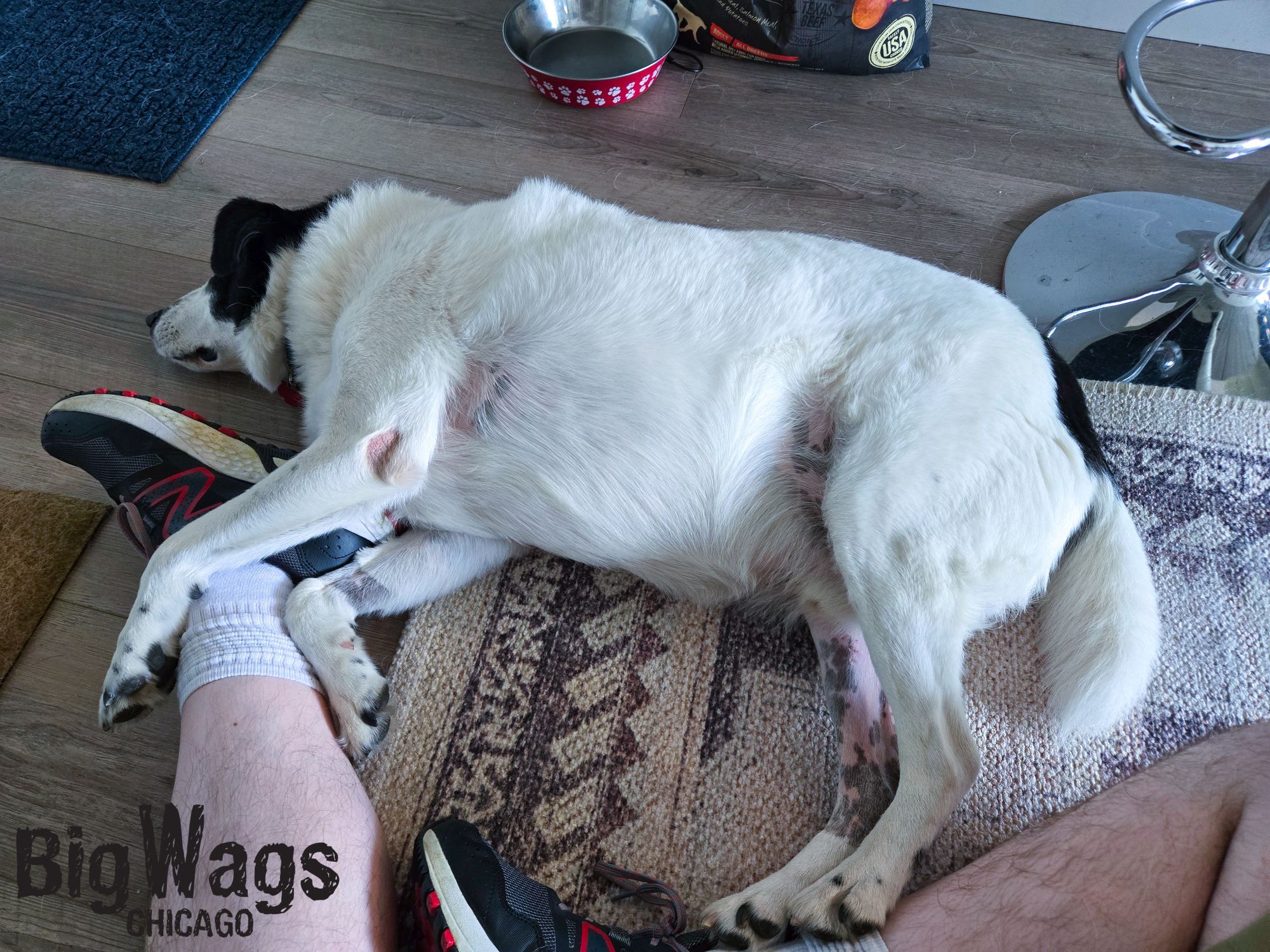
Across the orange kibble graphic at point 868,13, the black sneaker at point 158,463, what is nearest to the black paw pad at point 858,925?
the black sneaker at point 158,463

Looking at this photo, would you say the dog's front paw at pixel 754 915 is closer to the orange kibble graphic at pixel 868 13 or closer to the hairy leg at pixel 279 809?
the hairy leg at pixel 279 809

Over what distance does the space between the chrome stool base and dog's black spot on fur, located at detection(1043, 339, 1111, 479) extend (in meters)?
0.67

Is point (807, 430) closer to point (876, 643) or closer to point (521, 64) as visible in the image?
point (876, 643)

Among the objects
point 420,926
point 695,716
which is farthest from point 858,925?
point 420,926

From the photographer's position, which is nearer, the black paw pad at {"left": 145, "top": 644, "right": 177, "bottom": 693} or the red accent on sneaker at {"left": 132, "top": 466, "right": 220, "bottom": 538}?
the black paw pad at {"left": 145, "top": 644, "right": 177, "bottom": 693}

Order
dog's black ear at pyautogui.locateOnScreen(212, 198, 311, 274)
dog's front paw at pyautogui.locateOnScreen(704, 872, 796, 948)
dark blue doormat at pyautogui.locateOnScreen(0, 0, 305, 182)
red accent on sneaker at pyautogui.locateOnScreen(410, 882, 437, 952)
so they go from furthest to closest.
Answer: dark blue doormat at pyautogui.locateOnScreen(0, 0, 305, 182), dog's black ear at pyautogui.locateOnScreen(212, 198, 311, 274), dog's front paw at pyautogui.locateOnScreen(704, 872, 796, 948), red accent on sneaker at pyautogui.locateOnScreen(410, 882, 437, 952)

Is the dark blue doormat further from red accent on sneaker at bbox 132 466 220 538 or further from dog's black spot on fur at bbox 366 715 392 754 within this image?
dog's black spot on fur at bbox 366 715 392 754

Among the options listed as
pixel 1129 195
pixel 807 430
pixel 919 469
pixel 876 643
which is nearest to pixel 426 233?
pixel 807 430

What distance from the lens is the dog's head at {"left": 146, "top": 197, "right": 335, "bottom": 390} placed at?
5.92 feet

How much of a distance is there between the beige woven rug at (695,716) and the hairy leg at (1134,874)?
0.64 feet

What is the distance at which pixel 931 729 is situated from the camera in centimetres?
136

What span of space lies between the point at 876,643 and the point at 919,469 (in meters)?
0.32

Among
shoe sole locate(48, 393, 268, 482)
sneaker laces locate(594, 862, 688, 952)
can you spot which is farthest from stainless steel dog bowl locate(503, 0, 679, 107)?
sneaker laces locate(594, 862, 688, 952)

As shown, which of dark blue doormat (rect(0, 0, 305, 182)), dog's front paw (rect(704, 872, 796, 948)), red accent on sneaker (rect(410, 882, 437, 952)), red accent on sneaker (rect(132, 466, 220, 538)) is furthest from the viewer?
dark blue doormat (rect(0, 0, 305, 182))
